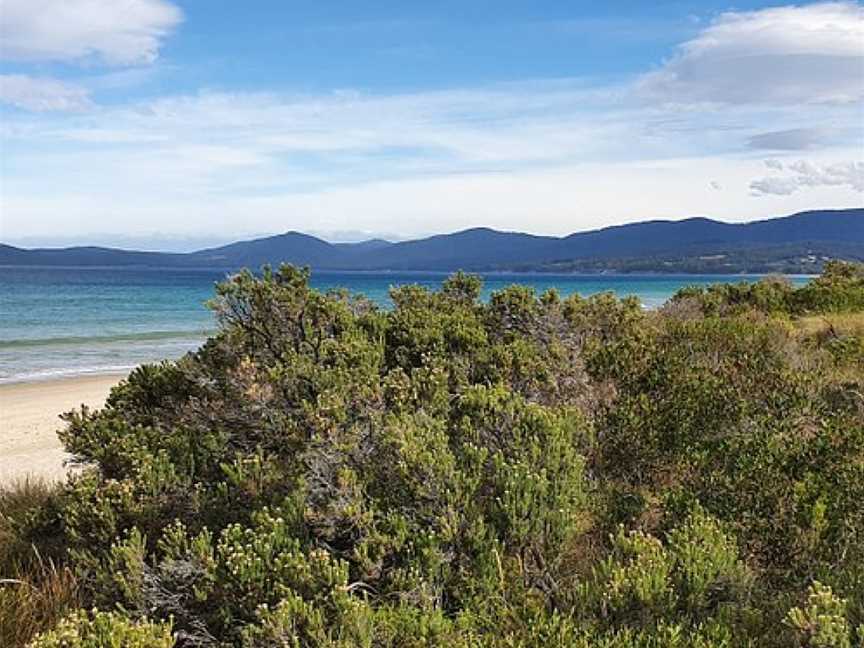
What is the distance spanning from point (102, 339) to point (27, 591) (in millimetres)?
31492

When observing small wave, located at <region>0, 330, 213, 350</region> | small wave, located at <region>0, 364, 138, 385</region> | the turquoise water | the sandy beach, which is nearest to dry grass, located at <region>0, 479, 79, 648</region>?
the sandy beach

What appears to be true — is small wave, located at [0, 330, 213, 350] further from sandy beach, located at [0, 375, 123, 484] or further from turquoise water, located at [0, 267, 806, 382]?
sandy beach, located at [0, 375, 123, 484]

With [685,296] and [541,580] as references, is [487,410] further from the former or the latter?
[685,296]

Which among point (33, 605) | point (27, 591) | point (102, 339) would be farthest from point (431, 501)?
point (102, 339)

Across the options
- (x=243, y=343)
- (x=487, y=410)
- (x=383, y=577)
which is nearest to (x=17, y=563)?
(x=243, y=343)

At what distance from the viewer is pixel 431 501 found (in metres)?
4.09

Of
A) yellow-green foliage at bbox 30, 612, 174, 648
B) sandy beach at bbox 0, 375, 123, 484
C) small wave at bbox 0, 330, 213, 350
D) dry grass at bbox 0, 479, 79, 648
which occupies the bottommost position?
sandy beach at bbox 0, 375, 123, 484

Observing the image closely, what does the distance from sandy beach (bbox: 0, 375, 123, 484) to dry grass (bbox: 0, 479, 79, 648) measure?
4078 mm

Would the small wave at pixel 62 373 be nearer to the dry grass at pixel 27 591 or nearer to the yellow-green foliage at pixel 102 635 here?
the dry grass at pixel 27 591

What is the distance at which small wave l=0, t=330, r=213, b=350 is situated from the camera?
31.3m

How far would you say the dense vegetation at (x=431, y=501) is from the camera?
344cm

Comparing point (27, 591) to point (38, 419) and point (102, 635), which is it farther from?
point (38, 419)

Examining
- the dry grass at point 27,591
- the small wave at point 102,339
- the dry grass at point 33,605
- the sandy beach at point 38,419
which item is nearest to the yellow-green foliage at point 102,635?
the dry grass at point 27,591

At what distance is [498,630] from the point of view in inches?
142
